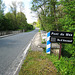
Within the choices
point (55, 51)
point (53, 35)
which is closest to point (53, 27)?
point (55, 51)

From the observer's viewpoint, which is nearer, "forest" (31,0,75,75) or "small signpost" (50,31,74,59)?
"forest" (31,0,75,75)

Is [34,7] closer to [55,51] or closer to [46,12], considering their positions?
[46,12]

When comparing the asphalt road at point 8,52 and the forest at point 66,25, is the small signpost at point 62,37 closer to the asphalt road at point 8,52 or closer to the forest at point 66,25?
the forest at point 66,25

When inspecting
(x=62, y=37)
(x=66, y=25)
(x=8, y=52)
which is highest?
(x=66, y=25)

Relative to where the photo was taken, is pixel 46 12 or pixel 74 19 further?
pixel 46 12

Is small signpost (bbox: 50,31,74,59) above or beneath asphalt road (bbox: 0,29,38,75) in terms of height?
above

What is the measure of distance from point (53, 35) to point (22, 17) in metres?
41.9

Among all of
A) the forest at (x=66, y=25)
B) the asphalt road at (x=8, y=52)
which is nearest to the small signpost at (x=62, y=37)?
the forest at (x=66, y=25)

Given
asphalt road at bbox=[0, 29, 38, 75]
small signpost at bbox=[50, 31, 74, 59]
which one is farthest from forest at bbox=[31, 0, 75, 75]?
Result: asphalt road at bbox=[0, 29, 38, 75]

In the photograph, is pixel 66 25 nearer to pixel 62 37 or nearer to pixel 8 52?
pixel 62 37

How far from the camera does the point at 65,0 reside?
9.01m

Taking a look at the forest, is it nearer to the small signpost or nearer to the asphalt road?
the small signpost

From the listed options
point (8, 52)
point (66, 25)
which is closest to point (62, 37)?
point (8, 52)

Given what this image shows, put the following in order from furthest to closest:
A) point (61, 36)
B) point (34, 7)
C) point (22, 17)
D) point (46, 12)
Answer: point (22, 17) → point (34, 7) → point (46, 12) → point (61, 36)
